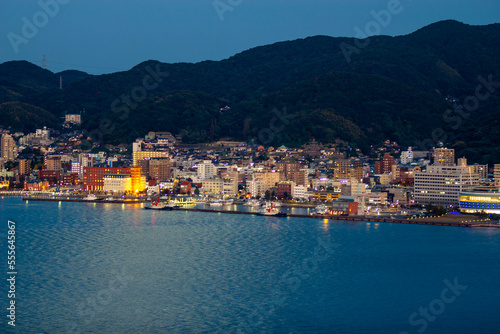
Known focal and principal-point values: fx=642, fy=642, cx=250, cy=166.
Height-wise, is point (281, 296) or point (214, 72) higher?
point (214, 72)

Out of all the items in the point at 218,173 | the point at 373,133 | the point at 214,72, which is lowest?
the point at 218,173

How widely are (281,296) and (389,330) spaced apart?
253cm

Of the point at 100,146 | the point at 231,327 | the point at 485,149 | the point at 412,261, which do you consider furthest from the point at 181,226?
the point at 100,146

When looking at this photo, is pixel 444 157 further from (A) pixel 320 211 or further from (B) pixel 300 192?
(A) pixel 320 211

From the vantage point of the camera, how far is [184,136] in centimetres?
5184

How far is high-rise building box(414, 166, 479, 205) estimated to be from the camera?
990 inches

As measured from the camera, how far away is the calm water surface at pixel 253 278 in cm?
1072

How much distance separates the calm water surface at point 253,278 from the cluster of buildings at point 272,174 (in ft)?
17.7

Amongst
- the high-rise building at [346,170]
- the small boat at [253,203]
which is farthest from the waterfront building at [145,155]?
the small boat at [253,203]

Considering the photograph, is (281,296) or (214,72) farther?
(214,72)

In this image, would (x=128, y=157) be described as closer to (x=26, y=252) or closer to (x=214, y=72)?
(x=26, y=252)

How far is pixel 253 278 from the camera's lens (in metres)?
13.5

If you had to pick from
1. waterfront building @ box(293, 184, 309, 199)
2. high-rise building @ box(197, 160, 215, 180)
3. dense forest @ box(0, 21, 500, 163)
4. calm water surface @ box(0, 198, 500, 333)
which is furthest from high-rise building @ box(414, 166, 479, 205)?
high-rise building @ box(197, 160, 215, 180)

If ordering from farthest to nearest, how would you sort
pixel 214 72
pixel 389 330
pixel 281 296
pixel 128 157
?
pixel 214 72 → pixel 128 157 → pixel 281 296 → pixel 389 330
